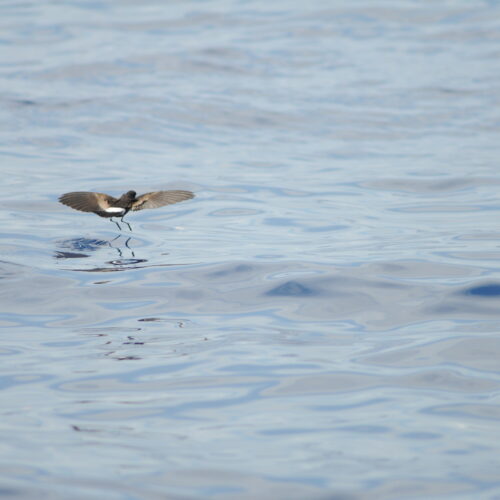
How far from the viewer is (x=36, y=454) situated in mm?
4582

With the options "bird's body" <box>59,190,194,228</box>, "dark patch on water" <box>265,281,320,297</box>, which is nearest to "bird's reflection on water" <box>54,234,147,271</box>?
"bird's body" <box>59,190,194,228</box>

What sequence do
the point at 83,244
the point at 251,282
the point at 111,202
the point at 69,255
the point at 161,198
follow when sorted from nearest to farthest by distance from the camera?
1. the point at 251,282
2. the point at 111,202
3. the point at 161,198
4. the point at 69,255
5. the point at 83,244

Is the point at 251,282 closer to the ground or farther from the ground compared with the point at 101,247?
closer to the ground

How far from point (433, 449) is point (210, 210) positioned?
7288 millimetres

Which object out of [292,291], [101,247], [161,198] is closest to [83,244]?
[101,247]

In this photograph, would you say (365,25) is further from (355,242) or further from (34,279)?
(34,279)

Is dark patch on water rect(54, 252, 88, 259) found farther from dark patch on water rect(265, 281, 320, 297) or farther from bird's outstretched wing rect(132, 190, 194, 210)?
dark patch on water rect(265, 281, 320, 297)

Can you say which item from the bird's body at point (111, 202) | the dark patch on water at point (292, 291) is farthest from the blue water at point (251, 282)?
the bird's body at point (111, 202)

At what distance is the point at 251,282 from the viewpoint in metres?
8.33

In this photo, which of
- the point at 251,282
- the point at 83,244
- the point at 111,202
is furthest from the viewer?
the point at 83,244

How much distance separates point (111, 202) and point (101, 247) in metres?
1.10

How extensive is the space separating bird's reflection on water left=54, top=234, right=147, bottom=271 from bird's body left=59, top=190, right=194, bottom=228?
599 millimetres

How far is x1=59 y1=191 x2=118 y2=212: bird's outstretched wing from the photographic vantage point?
8.53 m

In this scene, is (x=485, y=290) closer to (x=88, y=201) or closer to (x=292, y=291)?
(x=292, y=291)
